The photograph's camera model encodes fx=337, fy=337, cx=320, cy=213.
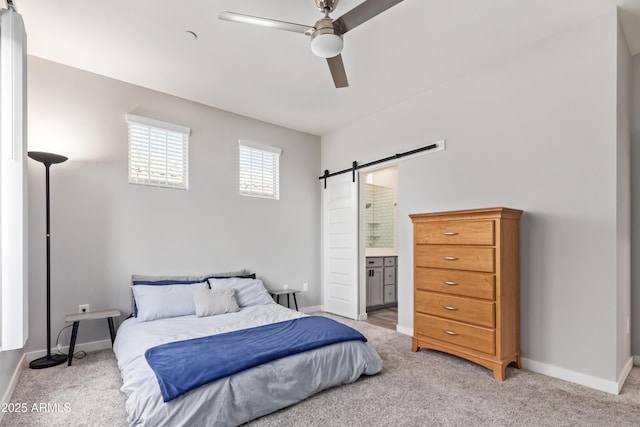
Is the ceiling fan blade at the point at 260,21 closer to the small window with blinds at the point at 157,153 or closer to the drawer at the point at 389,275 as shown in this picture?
the small window with blinds at the point at 157,153

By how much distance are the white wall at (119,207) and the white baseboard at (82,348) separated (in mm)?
42

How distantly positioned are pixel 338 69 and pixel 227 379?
2.19 m

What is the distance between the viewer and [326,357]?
2525 mm

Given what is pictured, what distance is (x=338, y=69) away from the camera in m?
2.40

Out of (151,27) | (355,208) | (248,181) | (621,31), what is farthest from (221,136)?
(621,31)

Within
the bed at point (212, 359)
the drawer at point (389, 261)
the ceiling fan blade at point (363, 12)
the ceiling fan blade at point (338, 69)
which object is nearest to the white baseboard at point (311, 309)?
the drawer at point (389, 261)

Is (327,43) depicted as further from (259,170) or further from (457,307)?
(259,170)

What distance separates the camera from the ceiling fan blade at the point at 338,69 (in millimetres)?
2311

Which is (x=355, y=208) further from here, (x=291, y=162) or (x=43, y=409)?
(x=43, y=409)

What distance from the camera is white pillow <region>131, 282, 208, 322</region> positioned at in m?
3.27

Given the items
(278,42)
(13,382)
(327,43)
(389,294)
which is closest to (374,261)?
(389,294)

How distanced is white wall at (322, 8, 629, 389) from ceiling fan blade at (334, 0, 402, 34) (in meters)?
1.92

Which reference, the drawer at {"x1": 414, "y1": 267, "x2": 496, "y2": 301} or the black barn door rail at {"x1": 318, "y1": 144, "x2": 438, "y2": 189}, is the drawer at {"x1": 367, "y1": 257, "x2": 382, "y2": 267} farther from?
the drawer at {"x1": 414, "y1": 267, "x2": 496, "y2": 301}

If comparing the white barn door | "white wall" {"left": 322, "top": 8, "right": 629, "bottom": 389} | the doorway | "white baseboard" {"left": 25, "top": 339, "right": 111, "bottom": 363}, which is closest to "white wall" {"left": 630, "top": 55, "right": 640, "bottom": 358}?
"white wall" {"left": 322, "top": 8, "right": 629, "bottom": 389}
